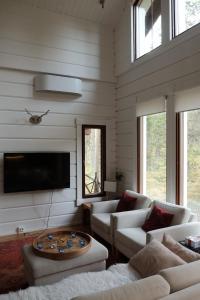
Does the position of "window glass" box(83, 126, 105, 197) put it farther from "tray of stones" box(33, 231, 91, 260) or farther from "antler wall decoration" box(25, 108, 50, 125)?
"tray of stones" box(33, 231, 91, 260)

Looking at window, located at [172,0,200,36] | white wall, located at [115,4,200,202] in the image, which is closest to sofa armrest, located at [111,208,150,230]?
white wall, located at [115,4,200,202]

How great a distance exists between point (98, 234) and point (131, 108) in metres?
2.40

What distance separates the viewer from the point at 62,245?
2.61 meters

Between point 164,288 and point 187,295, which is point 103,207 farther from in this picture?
point 187,295

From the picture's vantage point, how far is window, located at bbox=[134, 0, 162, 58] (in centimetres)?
396

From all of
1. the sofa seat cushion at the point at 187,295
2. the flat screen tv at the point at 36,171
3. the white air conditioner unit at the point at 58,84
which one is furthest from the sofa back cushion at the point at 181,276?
the white air conditioner unit at the point at 58,84

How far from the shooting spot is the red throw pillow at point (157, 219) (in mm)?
3004

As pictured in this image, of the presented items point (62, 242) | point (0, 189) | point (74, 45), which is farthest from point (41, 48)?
point (62, 242)

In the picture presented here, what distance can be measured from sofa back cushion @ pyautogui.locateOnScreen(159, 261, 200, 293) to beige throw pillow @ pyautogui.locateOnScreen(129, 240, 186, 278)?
10.5 inches

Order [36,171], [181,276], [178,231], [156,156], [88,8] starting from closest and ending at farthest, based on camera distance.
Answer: [181,276] < [178,231] < [156,156] < [36,171] < [88,8]

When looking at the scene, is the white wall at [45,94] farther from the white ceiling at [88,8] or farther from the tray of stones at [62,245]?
the tray of stones at [62,245]

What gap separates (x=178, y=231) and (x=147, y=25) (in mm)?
3556

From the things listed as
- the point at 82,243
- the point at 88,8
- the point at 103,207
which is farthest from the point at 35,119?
the point at 82,243

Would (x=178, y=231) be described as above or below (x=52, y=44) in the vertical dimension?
below
